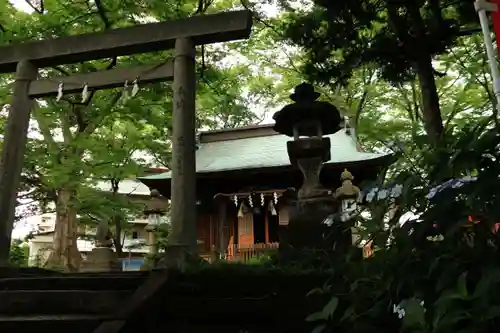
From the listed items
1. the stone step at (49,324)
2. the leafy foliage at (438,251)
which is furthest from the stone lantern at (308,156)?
the leafy foliage at (438,251)

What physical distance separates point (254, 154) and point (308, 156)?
7597mm

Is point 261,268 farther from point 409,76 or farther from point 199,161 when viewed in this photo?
point 199,161

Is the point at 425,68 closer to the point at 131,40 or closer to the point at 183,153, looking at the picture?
the point at 183,153

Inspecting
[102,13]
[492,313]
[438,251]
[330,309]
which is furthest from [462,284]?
[102,13]

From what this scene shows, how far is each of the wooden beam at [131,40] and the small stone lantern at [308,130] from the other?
1.47 metres

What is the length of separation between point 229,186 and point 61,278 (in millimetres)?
8933

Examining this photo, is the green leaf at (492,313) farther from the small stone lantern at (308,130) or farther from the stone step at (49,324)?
the small stone lantern at (308,130)

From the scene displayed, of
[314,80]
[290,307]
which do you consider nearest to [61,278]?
[290,307]

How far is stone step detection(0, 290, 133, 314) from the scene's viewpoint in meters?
3.47

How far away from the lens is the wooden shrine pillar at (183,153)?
5066 mm

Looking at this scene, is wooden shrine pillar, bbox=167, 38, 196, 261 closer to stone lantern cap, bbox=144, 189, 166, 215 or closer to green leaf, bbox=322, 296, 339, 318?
green leaf, bbox=322, 296, 339, 318

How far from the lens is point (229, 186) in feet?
43.2

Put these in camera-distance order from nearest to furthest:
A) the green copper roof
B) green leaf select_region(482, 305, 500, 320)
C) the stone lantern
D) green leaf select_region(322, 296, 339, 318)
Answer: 1. green leaf select_region(482, 305, 500, 320)
2. green leaf select_region(322, 296, 339, 318)
3. the stone lantern
4. the green copper roof

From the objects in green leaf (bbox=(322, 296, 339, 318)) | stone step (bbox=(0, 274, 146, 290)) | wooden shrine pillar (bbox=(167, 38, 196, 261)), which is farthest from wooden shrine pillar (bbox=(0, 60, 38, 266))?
green leaf (bbox=(322, 296, 339, 318))
